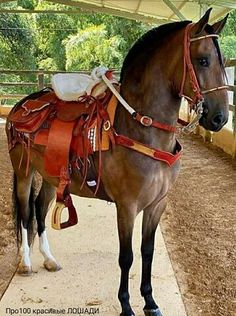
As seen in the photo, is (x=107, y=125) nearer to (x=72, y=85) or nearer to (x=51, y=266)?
(x=72, y=85)

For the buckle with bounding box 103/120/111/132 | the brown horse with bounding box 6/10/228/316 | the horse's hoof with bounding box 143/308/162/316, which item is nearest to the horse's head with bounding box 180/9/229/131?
the brown horse with bounding box 6/10/228/316

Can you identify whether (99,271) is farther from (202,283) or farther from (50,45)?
(50,45)

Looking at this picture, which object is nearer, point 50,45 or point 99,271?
point 99,271

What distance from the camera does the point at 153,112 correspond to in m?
2.10

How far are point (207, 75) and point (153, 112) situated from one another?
34 cm

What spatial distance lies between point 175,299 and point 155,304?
177mm

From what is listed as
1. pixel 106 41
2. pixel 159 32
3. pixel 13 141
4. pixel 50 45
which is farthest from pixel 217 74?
pixel 50 45

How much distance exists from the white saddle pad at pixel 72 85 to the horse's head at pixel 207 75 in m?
0.63

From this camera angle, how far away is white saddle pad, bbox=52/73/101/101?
2391 mm

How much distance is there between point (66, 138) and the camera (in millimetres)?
2316

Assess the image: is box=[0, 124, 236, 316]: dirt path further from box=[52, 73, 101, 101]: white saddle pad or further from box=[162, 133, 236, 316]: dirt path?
box=[52, 73, 101, 101]: white saddle pad

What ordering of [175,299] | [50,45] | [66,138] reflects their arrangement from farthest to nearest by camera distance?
1. [50,45]
2. [175,299]
3. [66,138]

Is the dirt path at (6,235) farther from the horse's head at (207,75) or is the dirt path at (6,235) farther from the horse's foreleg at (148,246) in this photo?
the horse's head at (207,75)

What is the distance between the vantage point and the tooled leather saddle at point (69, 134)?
221 centimetres
